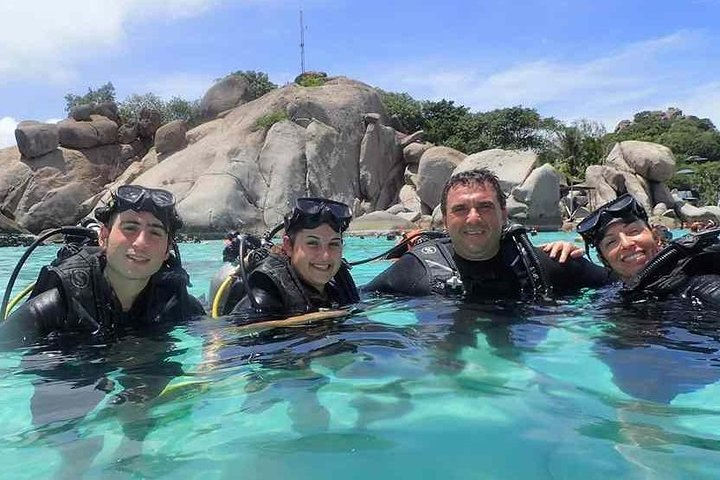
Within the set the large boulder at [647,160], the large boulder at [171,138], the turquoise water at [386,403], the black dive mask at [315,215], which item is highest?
the large boulder at [171,138]

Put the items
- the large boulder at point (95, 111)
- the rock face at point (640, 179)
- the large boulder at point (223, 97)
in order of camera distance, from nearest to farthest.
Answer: the rock face at point (640, 179) < the large boulder at point (95, 111) < the large boulder at point (223, 97)

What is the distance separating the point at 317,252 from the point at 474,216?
123cm

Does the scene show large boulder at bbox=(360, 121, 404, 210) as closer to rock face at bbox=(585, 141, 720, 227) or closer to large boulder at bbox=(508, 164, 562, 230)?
large boulder at bbox=(508, 164, 562, 230)

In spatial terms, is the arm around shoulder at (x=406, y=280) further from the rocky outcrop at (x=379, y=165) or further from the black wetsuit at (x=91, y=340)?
the rocky outcrop at (x=379, y=165)

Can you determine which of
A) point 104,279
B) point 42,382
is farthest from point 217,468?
point 104,279

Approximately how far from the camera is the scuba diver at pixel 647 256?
3.90m

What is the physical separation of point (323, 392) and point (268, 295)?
132 cm

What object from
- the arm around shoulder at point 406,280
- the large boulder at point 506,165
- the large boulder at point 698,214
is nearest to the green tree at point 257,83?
the large boulder at point 506,165

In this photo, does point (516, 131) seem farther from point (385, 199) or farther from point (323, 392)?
point (323, 392)

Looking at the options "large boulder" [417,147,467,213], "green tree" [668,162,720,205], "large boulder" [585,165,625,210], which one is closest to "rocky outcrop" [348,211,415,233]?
"large boulder" [417,147,467,213]

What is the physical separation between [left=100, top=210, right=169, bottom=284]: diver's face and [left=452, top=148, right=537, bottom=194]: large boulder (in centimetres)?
1955

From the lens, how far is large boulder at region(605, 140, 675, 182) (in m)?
27.5

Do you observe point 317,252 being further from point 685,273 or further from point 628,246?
point 685,273

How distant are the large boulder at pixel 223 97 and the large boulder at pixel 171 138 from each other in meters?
2.42
